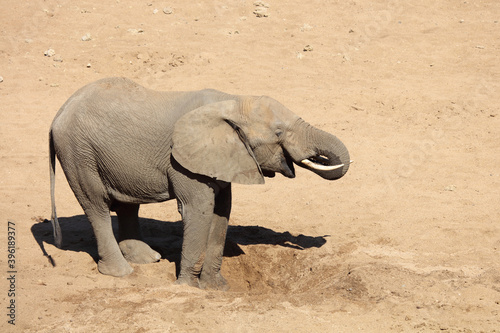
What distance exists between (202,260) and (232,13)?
1243 centimetres

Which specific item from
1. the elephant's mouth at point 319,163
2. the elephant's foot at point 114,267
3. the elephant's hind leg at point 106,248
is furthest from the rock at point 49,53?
the elephant's mouth at point 319,163

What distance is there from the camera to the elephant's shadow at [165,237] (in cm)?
862

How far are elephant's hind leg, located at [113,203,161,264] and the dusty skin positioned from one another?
17 cm

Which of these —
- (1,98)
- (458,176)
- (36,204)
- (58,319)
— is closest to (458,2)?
(458,176)

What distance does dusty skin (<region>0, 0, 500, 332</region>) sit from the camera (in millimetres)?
6547

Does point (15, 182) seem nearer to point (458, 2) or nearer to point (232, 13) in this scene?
point (232, 13)

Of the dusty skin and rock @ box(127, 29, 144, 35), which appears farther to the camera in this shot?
rock @ box(127, 29, 144, 35)

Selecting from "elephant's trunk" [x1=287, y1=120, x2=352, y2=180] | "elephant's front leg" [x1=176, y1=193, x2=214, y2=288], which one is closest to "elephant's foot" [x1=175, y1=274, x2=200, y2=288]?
"elephant's front leg" [x1=176, y1=193, x2=214, y2=288]

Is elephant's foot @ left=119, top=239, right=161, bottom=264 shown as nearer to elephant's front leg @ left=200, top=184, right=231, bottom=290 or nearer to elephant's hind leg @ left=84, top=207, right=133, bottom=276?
elephant's hind leg @ left=84, top=207, right=133, bottom=276

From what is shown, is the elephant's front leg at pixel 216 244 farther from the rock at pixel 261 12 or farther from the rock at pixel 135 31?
the rock at pixel 261 12

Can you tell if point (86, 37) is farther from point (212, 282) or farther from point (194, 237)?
point (194, 237)

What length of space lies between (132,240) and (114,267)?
63 centimetres

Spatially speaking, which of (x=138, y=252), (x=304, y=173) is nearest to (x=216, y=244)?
(x=138, y=252)

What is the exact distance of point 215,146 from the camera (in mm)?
6926
